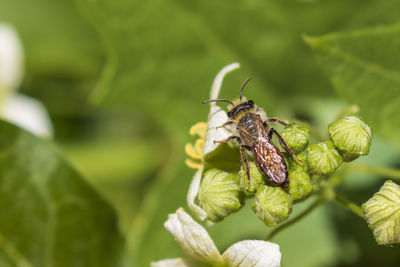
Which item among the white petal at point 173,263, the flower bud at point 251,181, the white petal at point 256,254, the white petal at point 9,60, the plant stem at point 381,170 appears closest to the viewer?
the white petal at point 256,254

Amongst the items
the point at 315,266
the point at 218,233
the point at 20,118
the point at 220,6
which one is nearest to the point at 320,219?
the point at 315,266

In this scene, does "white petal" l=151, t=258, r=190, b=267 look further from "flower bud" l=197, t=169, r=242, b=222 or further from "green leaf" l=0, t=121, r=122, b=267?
"green leaf" l=0, t=121, r=122, b=267

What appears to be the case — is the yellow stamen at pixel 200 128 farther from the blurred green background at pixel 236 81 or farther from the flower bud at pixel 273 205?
the blurred green background at pixel 236 81

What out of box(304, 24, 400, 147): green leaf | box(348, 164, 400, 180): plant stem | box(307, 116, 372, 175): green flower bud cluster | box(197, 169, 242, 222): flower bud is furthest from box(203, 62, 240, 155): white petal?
box(348, 164, 400, 180): plant stem

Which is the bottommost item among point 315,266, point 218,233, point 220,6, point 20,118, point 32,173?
point 315,266

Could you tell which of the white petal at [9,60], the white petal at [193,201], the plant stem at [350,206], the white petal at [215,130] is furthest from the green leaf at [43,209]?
the white petal at [9,60]

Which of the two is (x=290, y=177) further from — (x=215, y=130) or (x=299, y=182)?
(x=215, y=130)

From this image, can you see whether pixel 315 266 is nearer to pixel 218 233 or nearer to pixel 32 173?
pixel 218 233
